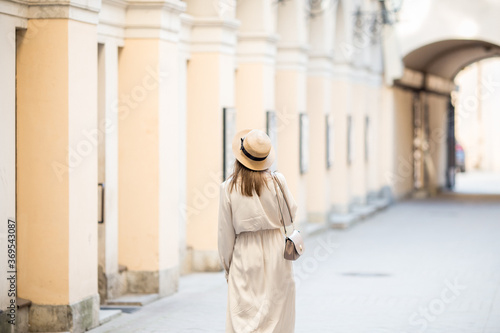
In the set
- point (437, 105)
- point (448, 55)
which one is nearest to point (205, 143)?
point (448, 55)

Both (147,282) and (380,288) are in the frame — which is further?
(380,288)

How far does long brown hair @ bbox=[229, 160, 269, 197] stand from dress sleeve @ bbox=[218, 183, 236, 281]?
0.09 meters

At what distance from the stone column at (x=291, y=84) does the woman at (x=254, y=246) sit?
1123 centimetres

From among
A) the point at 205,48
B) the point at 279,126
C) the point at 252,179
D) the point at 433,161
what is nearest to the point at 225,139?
the point at 205,48

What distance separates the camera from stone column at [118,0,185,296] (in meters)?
11.9

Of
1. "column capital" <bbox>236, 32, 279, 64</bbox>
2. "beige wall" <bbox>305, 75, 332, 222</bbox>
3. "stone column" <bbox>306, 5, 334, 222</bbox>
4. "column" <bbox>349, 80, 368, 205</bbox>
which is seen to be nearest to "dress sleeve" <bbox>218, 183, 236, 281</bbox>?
"column capital" <bbox>236, 32, 279, 64</bbox>

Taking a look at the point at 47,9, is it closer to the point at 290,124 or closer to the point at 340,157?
the point at 290,124

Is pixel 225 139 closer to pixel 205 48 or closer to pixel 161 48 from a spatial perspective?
pixel 205 48

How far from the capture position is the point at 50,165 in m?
9.49

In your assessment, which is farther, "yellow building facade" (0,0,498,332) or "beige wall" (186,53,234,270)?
"beige wall" (186,53,234,270)

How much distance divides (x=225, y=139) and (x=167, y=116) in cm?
247

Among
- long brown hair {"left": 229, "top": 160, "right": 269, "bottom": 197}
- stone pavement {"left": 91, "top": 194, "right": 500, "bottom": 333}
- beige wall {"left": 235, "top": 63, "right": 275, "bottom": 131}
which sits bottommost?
stone pavement {"left": 91, "top": 194, "right": 500, "bottom": 333}

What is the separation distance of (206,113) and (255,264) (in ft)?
23.1

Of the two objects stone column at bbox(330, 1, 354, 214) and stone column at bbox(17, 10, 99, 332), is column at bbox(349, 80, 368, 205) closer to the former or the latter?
stone column at bbox(330, 1, 354, 214)
